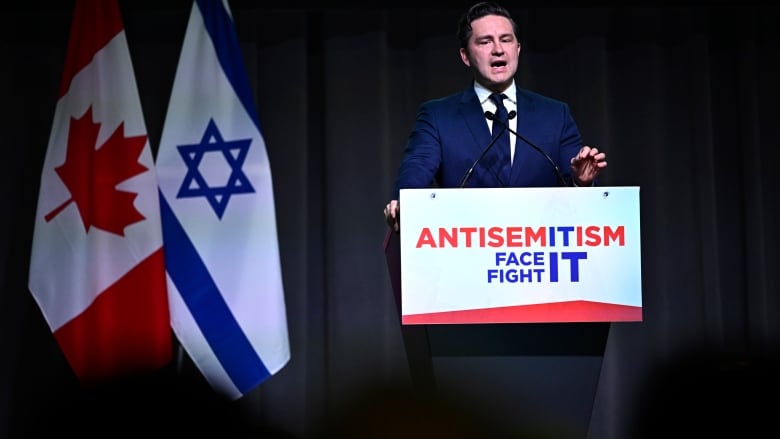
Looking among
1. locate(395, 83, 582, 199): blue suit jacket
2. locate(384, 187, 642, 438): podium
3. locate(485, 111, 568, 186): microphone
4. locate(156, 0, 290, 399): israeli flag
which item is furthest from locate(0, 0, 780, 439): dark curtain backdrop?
locate(384, 187, 642, 438): podium

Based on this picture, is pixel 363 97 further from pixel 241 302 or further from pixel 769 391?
pixel 769 391

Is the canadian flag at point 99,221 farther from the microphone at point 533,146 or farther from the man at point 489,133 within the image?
the microphone at point 533,146

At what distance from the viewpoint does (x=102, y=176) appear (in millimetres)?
4164

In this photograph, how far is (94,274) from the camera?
13.6ft

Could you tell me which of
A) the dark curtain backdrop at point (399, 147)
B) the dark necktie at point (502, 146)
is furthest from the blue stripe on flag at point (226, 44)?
the dark necktie at point (502, 146)

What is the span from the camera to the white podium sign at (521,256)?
2.02 meters

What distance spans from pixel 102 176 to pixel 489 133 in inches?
92.9

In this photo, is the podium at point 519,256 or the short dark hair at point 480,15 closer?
the podium at point 519,256

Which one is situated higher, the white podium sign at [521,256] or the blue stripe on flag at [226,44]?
the blue stripe on flag at [226,44]

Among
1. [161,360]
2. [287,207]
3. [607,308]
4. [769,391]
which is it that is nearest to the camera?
[769,391]

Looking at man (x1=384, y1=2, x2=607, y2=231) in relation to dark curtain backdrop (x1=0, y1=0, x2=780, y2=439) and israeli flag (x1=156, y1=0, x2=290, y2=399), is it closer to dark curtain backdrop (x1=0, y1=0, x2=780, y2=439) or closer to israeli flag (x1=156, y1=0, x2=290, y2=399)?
israeli flag (x1=156, y1=0, x2=290, y2=399)

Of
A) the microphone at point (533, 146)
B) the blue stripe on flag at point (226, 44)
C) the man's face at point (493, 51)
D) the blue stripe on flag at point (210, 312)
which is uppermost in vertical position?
the blue stripe on flag at point (226, 44)

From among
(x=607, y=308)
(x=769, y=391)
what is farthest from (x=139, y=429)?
(x=607, y=308)

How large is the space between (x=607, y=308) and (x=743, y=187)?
3004mm
